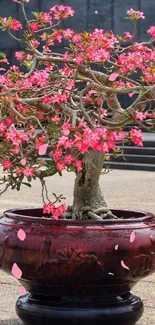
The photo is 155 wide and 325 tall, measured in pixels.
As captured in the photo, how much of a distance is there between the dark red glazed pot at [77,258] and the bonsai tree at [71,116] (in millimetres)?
189

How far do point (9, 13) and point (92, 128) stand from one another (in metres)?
24.8

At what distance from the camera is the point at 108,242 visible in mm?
4199

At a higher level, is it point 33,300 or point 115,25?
point 115,25

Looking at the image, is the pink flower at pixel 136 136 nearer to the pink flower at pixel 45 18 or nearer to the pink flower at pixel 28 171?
the pink flower at pixel 28 171

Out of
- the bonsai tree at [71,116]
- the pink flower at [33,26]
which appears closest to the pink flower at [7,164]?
the bonsai tree at [71,116]

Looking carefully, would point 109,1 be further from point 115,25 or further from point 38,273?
point 38,273

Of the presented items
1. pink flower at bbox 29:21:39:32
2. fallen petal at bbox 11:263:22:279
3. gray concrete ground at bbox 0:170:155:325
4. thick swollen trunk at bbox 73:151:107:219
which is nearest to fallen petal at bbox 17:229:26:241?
fallen petal at bbox 11:263:22:279

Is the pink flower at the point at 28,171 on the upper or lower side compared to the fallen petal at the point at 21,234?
upper

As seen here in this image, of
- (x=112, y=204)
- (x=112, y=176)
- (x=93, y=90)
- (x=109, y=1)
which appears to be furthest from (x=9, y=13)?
(x=93, y=90)

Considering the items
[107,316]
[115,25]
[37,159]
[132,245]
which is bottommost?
[107,316]

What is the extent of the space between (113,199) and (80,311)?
23.5 feet

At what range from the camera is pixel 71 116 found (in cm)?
452

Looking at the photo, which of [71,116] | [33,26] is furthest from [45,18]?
[71,116]

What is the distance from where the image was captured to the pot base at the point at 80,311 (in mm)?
4250
